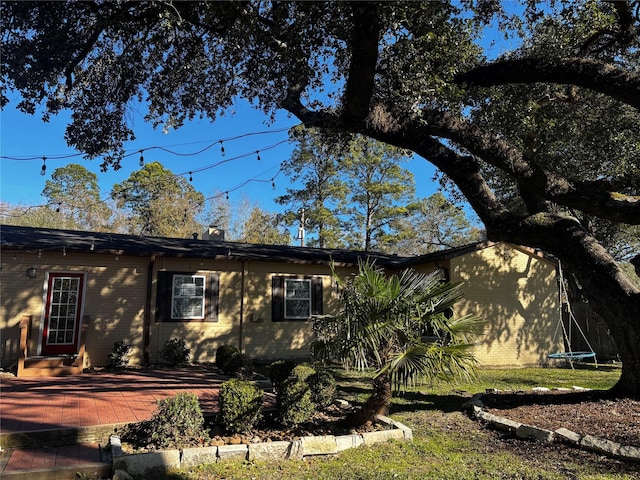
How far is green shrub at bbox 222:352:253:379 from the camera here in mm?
8641

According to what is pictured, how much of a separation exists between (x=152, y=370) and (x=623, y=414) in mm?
8933

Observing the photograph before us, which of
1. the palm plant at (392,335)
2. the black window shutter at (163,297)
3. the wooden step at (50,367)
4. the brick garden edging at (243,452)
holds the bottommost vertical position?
the brick garden edging at (243,452)

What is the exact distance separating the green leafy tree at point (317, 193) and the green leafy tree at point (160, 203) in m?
7.37

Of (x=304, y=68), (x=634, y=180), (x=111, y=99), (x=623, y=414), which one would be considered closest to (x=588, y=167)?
(x=634, y=180)

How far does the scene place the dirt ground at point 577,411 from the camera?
5.37m

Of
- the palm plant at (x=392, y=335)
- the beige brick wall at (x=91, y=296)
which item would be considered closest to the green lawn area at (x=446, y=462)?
the palm plant at (x=392, y=335)

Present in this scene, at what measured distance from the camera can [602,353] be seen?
14336 millimetres

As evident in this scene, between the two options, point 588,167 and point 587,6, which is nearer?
point 587,6

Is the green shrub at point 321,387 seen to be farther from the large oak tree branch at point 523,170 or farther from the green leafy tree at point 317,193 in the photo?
Result: the green leafy tree at point 317,193

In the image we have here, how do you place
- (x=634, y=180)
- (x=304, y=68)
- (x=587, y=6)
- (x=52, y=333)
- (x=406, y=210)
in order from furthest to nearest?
(x=406, y=210), (x=52, y=333), (x=634, y=180), (x=587, y=6), (x=304, y=68)

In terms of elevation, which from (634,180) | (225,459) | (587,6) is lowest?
(225,459)

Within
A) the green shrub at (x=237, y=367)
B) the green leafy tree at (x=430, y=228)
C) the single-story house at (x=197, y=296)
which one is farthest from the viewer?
the green leafy tree at (x=430, y=228)

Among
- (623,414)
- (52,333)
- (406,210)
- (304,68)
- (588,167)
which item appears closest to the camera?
(623,414)

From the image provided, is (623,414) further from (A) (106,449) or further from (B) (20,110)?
(B) (20,110)
